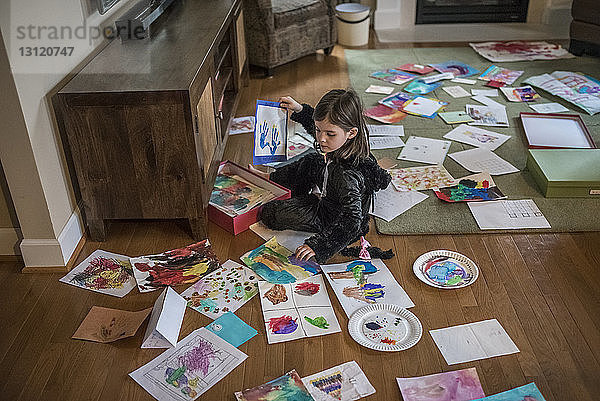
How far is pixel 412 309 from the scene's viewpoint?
2010 millimetres

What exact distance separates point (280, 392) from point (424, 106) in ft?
7.13

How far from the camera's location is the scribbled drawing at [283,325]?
6.35ft

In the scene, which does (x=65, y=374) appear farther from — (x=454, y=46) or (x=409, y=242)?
(x=454, y=46)

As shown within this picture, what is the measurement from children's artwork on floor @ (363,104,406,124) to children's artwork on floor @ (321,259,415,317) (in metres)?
1.26

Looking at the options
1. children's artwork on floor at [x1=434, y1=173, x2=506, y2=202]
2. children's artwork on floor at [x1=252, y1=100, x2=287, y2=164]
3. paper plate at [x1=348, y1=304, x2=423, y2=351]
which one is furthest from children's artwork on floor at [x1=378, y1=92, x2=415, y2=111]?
paper plate at [x1=348, y1=304, x2=423, y2=351]

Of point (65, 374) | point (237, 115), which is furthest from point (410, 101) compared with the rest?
point (65, 374)

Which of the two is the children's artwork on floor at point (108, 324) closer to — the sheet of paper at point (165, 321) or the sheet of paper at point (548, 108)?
the sheet of paper at point (165, 321)

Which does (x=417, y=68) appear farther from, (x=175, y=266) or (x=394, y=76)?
(x=175, y=266)

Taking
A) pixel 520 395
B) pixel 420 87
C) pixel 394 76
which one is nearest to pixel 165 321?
pixel 520 395

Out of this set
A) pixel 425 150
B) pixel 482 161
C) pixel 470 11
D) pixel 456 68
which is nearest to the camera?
pixel 482 161

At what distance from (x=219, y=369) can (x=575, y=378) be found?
1019 millimetres

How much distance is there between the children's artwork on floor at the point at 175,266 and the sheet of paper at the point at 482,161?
50.8 inches

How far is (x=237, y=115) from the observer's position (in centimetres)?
346

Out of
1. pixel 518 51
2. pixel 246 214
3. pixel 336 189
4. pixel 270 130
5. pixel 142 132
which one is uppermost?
pixel 142 132
